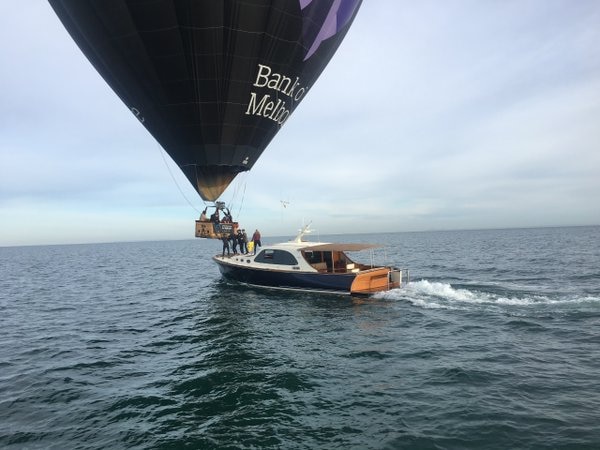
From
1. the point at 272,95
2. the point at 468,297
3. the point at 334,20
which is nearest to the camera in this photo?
the point at 272,95

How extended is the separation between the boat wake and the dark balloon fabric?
1141 centimetres

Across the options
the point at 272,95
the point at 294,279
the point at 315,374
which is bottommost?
the point at 315,374

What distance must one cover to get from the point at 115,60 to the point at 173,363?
13.0 metres

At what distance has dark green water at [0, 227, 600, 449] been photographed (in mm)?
7133

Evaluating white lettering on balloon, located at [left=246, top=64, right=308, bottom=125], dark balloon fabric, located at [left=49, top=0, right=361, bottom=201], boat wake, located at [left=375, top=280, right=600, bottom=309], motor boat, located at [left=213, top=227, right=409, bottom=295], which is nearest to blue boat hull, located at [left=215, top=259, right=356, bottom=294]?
motor boat, located at [left=213, top=227, right=409, bottom=295]

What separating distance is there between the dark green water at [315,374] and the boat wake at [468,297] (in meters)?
0.16

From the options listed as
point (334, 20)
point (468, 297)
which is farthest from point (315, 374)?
point (334, 20)

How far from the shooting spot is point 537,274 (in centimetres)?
2708

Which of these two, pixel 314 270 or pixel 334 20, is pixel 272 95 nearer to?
pixel 334 20

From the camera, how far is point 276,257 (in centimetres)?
2169

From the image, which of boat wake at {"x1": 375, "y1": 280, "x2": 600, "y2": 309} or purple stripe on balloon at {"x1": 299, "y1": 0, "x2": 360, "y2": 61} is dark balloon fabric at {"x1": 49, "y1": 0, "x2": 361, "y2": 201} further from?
boat wake at {"x1": 375, "y1": 280, "x2": 600, "y2": 309}

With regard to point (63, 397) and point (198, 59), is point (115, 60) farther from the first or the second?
point (63, 397)

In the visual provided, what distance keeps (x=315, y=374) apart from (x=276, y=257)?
12.0 m

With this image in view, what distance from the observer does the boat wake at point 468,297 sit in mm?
16906
